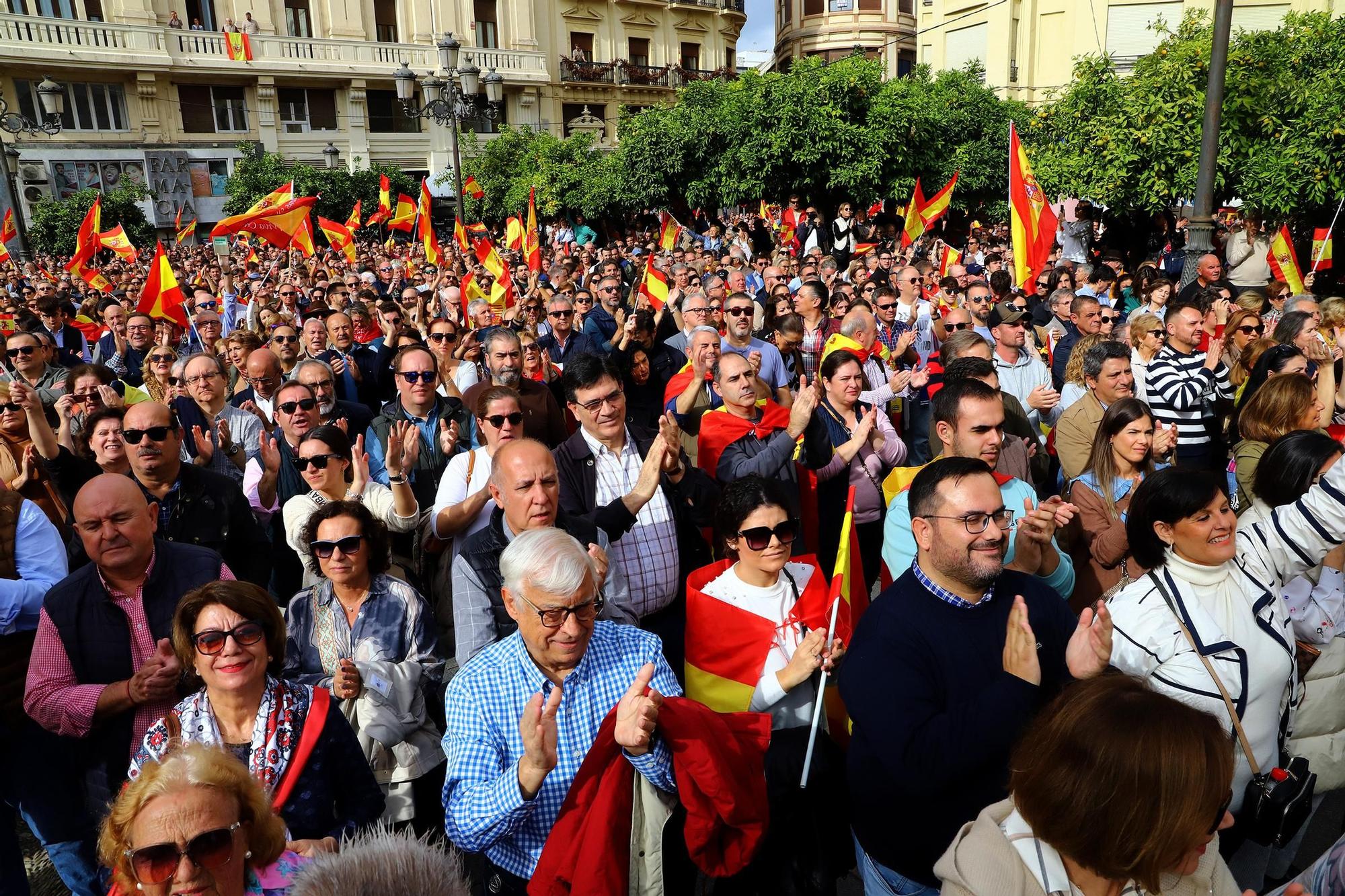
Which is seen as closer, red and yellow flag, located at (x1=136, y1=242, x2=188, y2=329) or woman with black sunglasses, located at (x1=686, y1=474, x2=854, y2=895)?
woman with black sunglasses, located at (x1=686, y1=474, x2=854, y2=895)

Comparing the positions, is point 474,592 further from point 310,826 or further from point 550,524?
point 310,826

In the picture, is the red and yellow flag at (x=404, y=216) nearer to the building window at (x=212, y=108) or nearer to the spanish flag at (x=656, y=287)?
the spanish flag at (x=656, y=287)

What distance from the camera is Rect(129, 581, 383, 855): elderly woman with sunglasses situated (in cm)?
246

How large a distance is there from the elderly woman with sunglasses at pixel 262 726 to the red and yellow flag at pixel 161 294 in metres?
7.06

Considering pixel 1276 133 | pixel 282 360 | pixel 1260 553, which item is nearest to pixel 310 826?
pixel 1260 553

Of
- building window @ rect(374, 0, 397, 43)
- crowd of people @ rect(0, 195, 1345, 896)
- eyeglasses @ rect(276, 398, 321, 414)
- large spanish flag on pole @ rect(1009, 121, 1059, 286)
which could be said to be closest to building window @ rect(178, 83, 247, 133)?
building window @ rect(374, 0, 397, 43)

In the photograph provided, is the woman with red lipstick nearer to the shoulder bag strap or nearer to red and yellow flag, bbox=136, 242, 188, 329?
the shoulder bag strap

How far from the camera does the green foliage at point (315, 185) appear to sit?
1180 inches

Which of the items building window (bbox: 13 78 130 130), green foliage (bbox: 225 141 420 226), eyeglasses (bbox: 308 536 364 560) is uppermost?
building window (bbox: 13 78 130 130)

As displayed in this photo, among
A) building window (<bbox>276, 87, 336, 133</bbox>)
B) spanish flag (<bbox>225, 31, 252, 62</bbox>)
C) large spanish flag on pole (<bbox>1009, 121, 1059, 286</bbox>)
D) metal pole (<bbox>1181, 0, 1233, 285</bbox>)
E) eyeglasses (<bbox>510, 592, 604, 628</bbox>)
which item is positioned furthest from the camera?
building window (<bbox>276, 87, 336, 133</bbox>)

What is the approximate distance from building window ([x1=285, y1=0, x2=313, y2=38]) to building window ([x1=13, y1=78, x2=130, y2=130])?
22.2ft

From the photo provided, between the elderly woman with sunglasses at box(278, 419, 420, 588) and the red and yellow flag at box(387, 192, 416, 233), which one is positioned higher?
the red and yellow flag at box(387, 192, 416, 233)

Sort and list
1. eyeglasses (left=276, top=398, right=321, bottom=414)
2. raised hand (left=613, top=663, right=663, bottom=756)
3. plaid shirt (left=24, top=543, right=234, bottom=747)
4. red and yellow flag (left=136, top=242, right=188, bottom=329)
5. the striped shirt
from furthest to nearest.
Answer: red and yellow flag (left=136, top=242, right=188, bottom=329)
the striped shirt
eyeglasses (left=276, top=398, right=321, bottom=414)
plaid shirt (left=24, top=543, right=234, bottom=747)
raised hand (left=613, top=663, right=663, bottom=756)

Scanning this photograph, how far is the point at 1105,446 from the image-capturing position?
12.4ft
